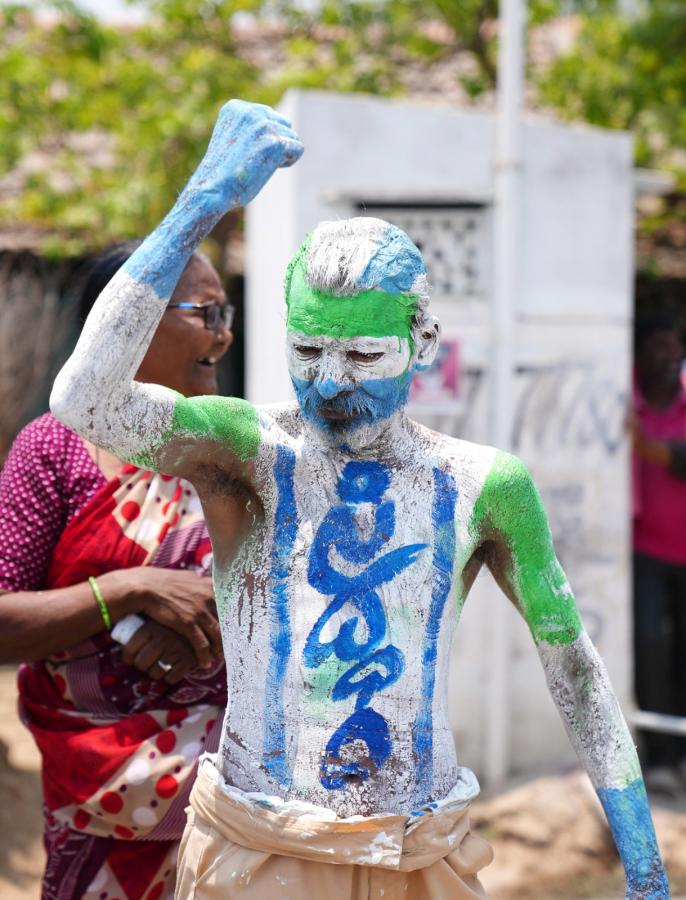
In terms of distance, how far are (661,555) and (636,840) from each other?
345 cm

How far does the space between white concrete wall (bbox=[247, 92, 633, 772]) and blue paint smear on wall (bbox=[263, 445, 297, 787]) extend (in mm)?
2887

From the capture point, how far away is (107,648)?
235 centimetres

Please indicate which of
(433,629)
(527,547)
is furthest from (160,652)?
(527,547)

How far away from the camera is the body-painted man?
175 cm

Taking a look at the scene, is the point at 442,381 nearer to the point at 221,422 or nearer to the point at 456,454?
the point at 456,454

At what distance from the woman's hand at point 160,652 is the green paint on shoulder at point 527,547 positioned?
2.36 feet

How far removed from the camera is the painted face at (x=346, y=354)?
5.81 ft

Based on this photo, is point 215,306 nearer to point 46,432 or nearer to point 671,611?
point 46,432

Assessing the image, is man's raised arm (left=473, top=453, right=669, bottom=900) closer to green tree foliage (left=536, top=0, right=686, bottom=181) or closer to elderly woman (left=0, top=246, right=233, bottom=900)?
elderly woman (left=0, top=246, right=233, bottom=900)

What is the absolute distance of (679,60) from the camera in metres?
7.50

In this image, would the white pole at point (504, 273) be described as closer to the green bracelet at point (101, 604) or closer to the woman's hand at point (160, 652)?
the woman's hand at point (160, 652)

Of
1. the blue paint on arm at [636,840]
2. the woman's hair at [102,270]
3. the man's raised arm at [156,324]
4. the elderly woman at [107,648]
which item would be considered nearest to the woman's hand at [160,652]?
the elderly woman at [107,648]

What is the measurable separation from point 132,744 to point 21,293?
5269 millimetres

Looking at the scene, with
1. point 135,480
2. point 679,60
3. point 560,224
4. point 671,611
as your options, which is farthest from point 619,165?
point 135,480
